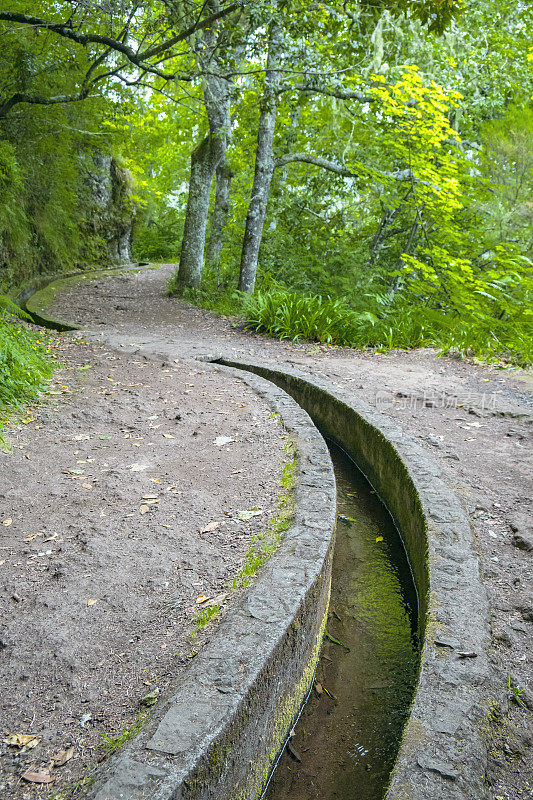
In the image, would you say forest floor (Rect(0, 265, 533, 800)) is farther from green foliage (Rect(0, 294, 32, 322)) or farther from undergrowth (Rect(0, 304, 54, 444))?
green foliage (Rect(0, 294, 32, 322))

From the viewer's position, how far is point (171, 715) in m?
1.55

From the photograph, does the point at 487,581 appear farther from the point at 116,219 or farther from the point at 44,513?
the point at 116,219

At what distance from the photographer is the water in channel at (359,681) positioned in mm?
2004

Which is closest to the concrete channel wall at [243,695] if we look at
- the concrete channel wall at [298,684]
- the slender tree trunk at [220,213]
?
the concrete channel wall at [298,684]

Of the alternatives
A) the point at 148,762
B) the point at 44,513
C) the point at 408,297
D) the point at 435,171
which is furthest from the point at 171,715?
the point at 408,297

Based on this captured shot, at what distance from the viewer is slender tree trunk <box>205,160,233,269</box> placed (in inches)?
512

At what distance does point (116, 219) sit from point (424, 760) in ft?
53.5

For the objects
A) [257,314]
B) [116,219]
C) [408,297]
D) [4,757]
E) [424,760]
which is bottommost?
[4,757]

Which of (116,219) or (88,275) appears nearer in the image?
(88,275)

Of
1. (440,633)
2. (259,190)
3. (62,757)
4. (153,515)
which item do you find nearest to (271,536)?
(153,515)

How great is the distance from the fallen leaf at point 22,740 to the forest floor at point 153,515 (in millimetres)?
21

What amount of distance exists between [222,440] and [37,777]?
2.69 metres

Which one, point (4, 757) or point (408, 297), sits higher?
point (408, 297)

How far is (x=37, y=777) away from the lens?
144cm
